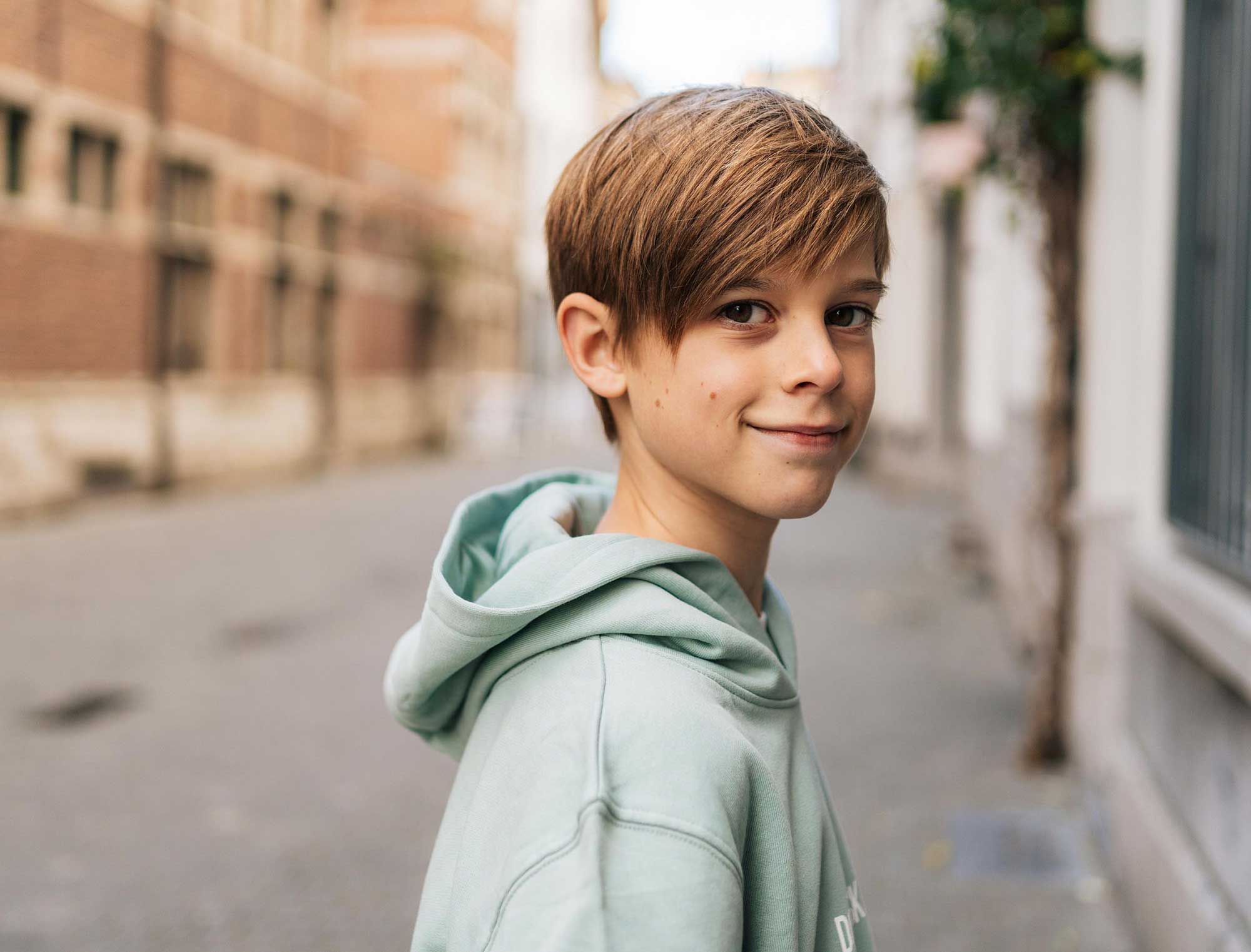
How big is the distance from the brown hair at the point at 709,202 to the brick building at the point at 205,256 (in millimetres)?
11871

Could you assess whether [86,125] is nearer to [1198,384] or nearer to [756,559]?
[1198,384]

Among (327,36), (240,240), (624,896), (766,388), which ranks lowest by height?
(624,896)

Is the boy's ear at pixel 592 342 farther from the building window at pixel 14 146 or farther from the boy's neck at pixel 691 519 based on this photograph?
the building window at pixel 14 146

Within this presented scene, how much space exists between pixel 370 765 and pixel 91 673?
2.17 meters

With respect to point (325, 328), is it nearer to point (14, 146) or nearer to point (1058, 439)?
point (14, 146)

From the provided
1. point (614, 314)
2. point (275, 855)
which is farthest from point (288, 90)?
point (614, 314)

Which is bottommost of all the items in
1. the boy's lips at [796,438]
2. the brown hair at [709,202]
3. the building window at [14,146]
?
the boy's lips at [796,438]

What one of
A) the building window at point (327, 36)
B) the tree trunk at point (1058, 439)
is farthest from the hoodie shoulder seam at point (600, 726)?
the building window at point (327, 36)

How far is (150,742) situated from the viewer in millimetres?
5160

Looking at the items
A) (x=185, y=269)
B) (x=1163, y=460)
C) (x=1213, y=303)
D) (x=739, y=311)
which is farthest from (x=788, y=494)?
(x=185, y=269)

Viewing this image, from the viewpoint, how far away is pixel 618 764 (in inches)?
34.2

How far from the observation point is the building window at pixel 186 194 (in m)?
15.0

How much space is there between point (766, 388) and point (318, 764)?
14.0 feet

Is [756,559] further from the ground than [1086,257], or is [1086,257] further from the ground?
[1086,257]
